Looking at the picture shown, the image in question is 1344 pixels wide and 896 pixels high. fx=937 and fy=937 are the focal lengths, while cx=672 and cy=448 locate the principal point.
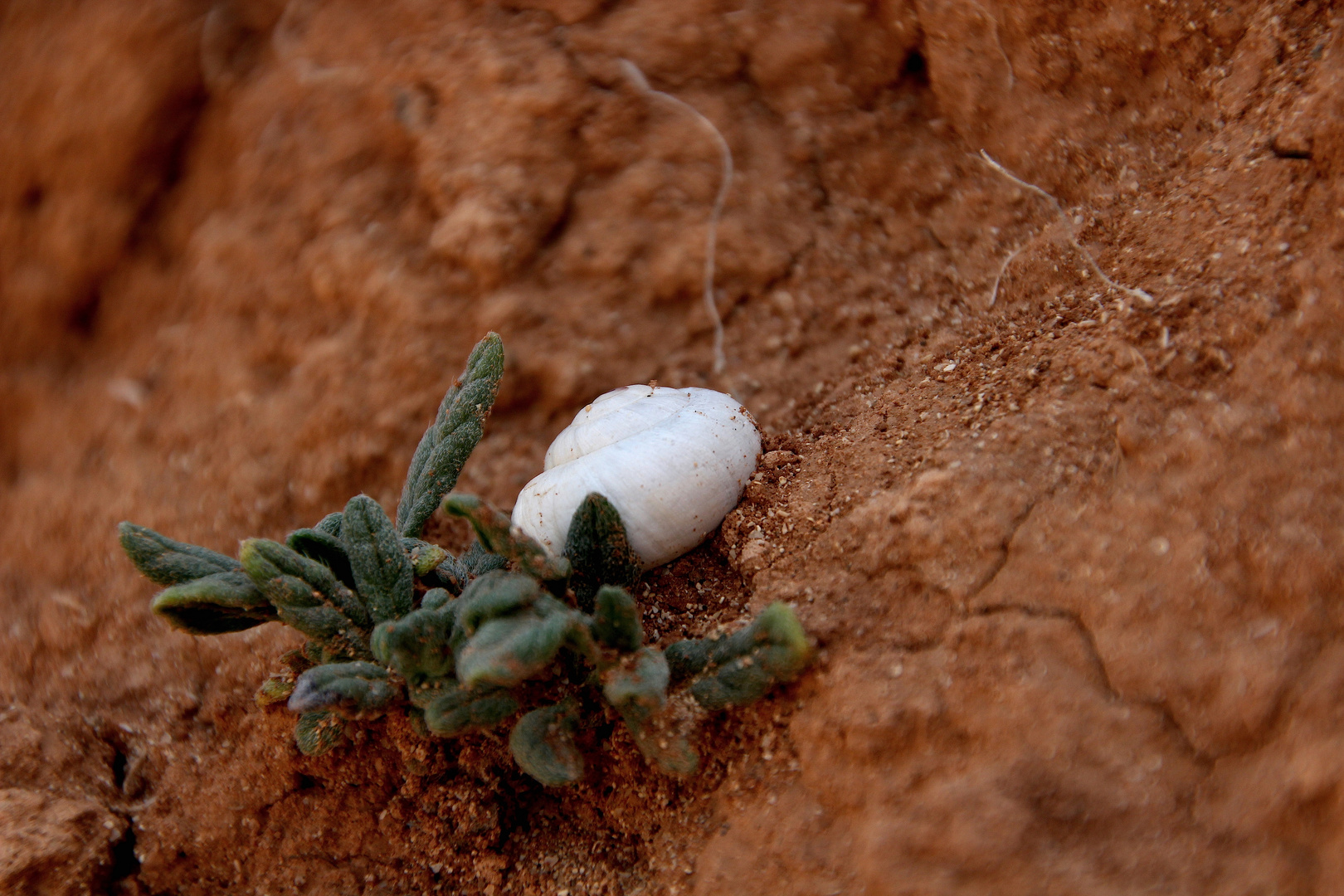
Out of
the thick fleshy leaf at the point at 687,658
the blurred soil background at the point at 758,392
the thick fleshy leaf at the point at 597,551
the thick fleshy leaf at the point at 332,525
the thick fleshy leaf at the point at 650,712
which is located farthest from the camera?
the thick fleshy leaf at the point at 332,525

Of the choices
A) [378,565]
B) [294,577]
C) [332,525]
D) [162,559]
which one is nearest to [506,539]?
[378,565]

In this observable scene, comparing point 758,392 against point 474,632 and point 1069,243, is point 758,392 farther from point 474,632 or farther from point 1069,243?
point 474,632

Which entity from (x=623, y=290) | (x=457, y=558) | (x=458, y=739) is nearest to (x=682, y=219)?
(x=623, y=290)

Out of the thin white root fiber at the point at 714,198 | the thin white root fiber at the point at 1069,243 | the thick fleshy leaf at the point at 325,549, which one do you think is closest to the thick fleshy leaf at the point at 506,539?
the thick fleshy leaf at the point at 325,549

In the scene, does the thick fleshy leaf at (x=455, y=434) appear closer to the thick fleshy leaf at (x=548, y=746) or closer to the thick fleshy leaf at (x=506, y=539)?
the thick fleshy leaf at (x=506, y=539)

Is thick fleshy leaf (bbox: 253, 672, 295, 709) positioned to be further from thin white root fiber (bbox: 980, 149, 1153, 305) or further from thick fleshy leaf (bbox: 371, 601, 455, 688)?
thin white root fiber (bbox: 980, 149, 1153, 305)

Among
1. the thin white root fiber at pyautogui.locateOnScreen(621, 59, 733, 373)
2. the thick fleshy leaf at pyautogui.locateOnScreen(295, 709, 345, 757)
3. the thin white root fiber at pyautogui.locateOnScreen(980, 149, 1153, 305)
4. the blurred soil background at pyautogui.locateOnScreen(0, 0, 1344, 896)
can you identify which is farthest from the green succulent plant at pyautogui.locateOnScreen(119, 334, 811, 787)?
the thin white root fiber at pyautogui.locateOnScreen(980, 149, 1153, 305)

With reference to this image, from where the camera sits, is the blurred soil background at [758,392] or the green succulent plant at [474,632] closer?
the blurred soil background at [758,392]
